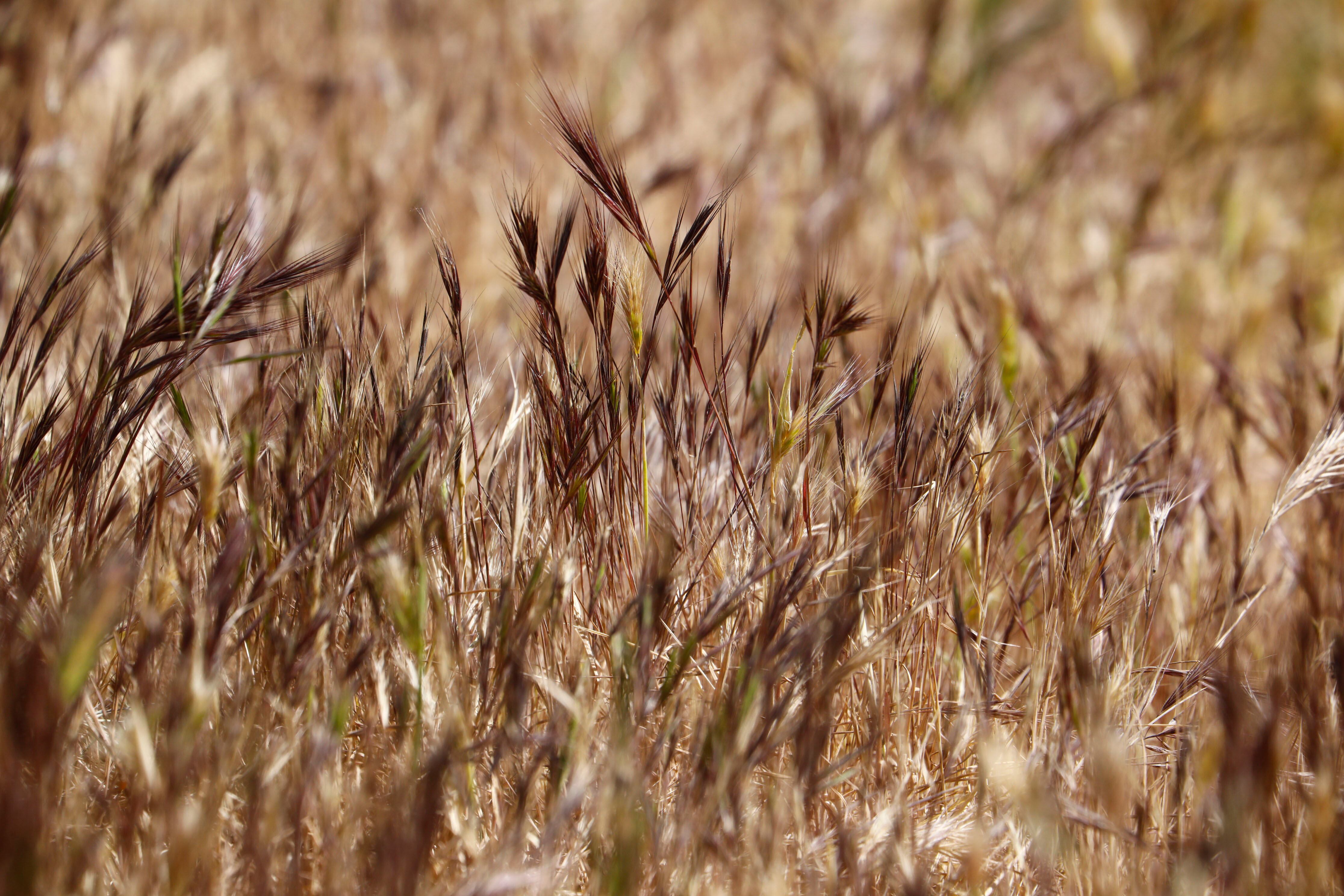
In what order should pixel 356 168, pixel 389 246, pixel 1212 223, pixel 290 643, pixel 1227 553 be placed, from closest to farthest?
1. pixel 290 643
2. pixel 1227 553
3. pixel 389 246
4. pixel 356 168
5. pixel 1212 223

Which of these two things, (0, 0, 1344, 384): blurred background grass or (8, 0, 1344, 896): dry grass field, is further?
(0, 0, 1344, 384): blurred background grass

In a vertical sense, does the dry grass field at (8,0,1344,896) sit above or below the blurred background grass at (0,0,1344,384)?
below

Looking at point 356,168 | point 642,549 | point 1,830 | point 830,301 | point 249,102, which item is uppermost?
point 249,102

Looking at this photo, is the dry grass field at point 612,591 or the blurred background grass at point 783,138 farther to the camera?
the blurred background grass at point 783,138

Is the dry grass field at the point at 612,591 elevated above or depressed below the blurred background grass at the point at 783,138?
below

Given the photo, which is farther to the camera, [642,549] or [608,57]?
[608,57]

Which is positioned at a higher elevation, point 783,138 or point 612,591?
point 783,138

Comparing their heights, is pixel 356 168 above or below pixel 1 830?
above

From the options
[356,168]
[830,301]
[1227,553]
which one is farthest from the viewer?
[356,168]

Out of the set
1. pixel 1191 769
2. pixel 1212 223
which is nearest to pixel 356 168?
pixel 1191 769

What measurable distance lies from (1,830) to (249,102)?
2176 mm

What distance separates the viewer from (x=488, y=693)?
1.01 metres

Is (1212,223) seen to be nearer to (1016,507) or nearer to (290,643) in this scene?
(1016,507)

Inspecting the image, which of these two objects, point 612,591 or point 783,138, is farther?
point 783,138
